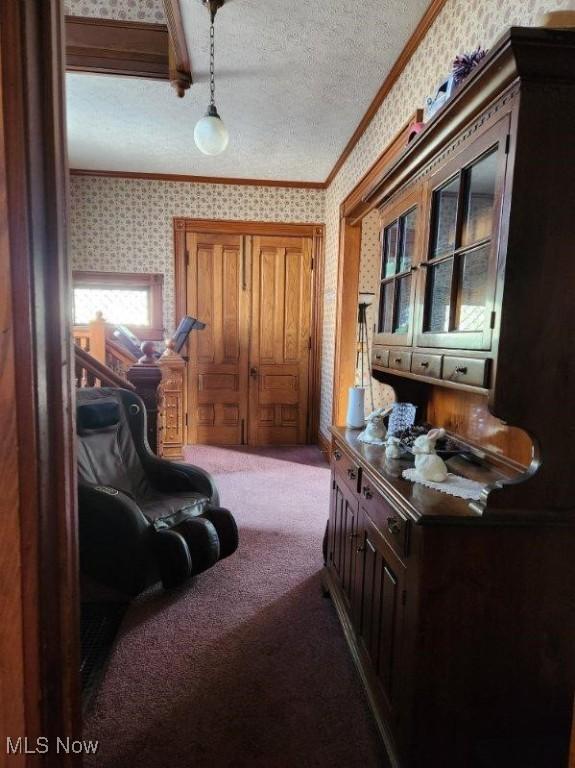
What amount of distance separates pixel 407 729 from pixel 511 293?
1.21m

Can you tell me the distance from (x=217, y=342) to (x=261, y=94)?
2.72m

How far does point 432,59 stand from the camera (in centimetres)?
244

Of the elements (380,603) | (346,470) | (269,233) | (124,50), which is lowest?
(380,603)

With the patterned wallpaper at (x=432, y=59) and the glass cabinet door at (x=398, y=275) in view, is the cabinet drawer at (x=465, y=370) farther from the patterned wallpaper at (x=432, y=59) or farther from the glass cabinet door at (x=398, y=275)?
the patterned wallpaper at (x=432, y=59)

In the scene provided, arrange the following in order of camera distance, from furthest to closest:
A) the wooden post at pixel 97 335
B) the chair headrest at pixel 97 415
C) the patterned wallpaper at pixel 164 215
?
the patterned wallpaper at pixel 164 215 < the wooden post at pixel 97 335 < the chair headrest at pixel 97 415

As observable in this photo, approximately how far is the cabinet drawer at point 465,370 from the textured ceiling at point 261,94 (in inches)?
84.2

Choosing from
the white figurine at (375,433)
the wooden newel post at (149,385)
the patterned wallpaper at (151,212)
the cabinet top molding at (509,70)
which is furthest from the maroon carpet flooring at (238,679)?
the patterned wallpaper at (151,212)

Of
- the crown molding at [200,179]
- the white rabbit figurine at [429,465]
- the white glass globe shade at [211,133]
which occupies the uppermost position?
the crown molding at [200,179]

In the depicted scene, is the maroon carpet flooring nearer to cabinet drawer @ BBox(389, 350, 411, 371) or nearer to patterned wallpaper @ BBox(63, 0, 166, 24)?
cabinet drawer @ BBox(389, 350, 411, 371)

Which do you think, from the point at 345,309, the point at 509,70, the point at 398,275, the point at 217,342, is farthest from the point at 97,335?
the point at 509,70

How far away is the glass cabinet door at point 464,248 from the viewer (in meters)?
1.24

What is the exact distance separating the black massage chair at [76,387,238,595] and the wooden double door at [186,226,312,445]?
2521 millimetres

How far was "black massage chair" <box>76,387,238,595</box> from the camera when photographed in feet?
7.11

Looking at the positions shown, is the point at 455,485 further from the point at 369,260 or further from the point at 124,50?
the point at 369,260
